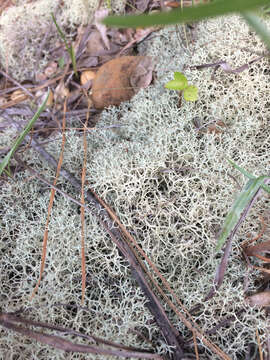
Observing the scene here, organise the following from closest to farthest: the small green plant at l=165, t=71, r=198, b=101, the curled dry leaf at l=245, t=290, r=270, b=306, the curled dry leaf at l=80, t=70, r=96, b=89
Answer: the curled dry leaf at l=245, t=290, r=270, b=306 → the small green plant at l=165, t=71, r=198, b=101 → the curled dry leaf at l=80, t=70, r=96, b=89

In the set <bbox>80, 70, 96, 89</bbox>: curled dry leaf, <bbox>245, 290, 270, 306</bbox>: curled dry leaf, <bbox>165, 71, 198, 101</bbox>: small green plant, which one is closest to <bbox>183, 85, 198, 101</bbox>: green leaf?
<bbox>165, 71, 198, 101</bbox>: small green plant

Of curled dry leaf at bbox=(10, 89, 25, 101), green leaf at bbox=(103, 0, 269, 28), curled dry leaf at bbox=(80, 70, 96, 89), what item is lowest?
curled dry leaf at bbox=(10, 89, 25, 101)

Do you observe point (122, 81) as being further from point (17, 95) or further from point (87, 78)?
point (17, 95)

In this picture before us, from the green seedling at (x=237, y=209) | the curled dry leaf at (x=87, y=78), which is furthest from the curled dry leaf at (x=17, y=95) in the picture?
the green seedling at (x=237, y=209)

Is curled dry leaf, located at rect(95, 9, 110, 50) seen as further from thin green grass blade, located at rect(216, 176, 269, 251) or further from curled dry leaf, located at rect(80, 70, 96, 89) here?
thin green grass blade, located at rect(216, 176, 269, 251)

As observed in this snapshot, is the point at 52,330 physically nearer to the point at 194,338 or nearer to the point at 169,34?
the point at 194,338

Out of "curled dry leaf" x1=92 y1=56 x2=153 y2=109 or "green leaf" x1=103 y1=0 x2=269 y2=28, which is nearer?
"green leaf" x1=103 y1=0 x2=269 y2=28

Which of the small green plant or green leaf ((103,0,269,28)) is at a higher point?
green leaf ((103,0,269,28))

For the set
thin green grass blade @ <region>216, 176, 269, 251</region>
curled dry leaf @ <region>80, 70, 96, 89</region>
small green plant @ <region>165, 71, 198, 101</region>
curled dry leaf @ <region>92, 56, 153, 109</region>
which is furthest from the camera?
curled dry leaf @ <region>80, 70, 96, 89</region>
